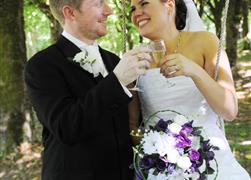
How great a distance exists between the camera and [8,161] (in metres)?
7.15

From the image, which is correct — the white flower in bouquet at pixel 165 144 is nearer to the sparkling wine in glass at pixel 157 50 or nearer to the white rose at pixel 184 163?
the white rose at pixel 184 163

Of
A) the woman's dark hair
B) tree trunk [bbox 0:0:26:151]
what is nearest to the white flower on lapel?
the woman's dark hair

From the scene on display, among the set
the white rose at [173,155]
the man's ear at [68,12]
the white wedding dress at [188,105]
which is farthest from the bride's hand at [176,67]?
the man's ear at [68,12]

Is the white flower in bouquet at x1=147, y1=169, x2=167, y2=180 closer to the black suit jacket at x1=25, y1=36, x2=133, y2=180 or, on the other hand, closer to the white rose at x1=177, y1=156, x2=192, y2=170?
the white rose at x1=177, y1=156, x2=192, y2=170

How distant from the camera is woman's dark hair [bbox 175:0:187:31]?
3.14 meters

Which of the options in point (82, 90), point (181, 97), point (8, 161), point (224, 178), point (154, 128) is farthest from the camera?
point (8, 161)

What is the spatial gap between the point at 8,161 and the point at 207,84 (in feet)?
17.8

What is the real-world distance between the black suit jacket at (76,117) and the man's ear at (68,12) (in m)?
0.15

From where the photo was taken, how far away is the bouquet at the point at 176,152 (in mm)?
2230

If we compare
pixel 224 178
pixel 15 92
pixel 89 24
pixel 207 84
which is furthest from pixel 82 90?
pixel 15 92

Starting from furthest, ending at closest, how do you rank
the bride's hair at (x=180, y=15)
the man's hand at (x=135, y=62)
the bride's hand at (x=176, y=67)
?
the bride's hair at (x=180, y=15) → the bride's hand at (x=176, y=67) → the man's hand at (x=135, y=62)

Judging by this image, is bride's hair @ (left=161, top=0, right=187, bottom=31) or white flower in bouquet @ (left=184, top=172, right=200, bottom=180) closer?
white flower in bouquet @ (left=184, top=172, right=200, bottom=180)

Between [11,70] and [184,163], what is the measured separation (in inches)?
215

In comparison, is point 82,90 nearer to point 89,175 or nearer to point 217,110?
point 89,175
